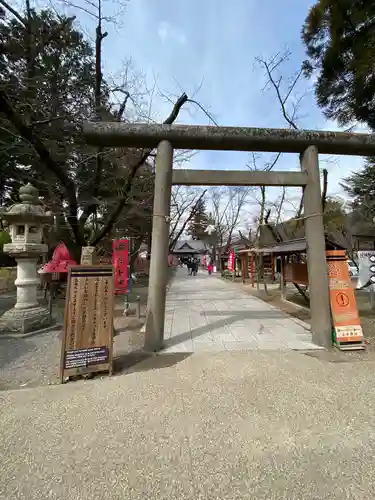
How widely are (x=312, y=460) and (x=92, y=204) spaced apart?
8.56 metres


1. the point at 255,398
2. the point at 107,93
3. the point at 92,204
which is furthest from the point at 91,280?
the point at 107,93

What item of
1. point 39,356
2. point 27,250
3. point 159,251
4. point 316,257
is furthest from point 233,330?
point 27,250

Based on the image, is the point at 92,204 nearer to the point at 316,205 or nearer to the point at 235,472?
the point at 316,205

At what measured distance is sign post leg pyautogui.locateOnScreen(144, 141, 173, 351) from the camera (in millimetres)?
4496

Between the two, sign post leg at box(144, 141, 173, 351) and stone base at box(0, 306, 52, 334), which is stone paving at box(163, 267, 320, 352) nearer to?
sign post leg at box(144, 141, 173, 351)

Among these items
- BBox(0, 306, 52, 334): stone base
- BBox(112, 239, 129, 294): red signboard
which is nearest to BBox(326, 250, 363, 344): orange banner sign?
BBox(112, 239, 129, 294): red signboard

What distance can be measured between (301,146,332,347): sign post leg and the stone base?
243 inches

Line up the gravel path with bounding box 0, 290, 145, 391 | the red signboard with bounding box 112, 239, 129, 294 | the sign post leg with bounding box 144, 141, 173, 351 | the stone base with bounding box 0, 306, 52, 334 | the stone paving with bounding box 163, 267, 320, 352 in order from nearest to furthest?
1. the gravel path with bounding box 0, 290, 145, 391
2. the sign post leg with bounding box 144, 141, 173, 351
3. the stone paving with bounding box 163, 267, 320, 352
4. the stone base with bounding box 0, 306, 52, 334
5. the red signboard with bounding box 112, 239, 129, 294

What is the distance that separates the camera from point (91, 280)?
368 centimetres

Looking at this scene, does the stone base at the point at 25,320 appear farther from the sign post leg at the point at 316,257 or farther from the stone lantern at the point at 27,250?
the sign post leg at the point at 316,257

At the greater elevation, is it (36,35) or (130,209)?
(36,35)

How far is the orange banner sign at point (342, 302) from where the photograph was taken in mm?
4535

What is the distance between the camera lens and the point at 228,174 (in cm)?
477

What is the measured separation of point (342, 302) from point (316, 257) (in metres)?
1.00
